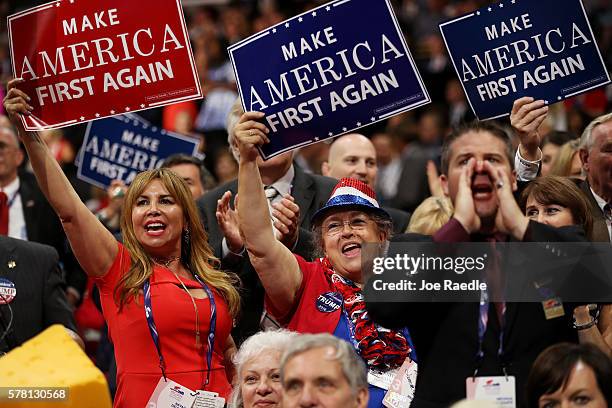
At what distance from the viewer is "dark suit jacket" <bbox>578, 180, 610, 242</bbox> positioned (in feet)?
15.8

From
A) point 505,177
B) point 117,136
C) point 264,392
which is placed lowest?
point 264,392

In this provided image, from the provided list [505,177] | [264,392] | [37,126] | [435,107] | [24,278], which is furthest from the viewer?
[435,107]

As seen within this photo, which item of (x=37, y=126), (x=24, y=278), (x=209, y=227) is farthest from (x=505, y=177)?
(x=24, y=278)

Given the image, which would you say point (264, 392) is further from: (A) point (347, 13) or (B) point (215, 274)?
(A) point (347, 13)

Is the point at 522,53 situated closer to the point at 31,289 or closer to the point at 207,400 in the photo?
the point at 207,400

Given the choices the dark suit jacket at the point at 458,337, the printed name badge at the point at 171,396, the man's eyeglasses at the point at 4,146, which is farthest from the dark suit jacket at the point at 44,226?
the dark suit jacket at the point at 458,337

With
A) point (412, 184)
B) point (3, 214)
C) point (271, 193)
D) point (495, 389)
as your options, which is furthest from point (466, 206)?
point (412, 184)

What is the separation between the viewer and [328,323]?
4750mm

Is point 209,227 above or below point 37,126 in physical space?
below

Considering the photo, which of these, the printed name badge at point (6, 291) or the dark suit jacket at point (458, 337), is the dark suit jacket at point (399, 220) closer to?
the printed name badge at point (6, 291)

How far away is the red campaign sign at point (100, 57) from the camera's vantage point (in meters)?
5.03

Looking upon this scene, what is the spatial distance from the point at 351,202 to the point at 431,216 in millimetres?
1210

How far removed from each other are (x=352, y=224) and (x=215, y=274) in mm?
613

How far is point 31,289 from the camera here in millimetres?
5848
